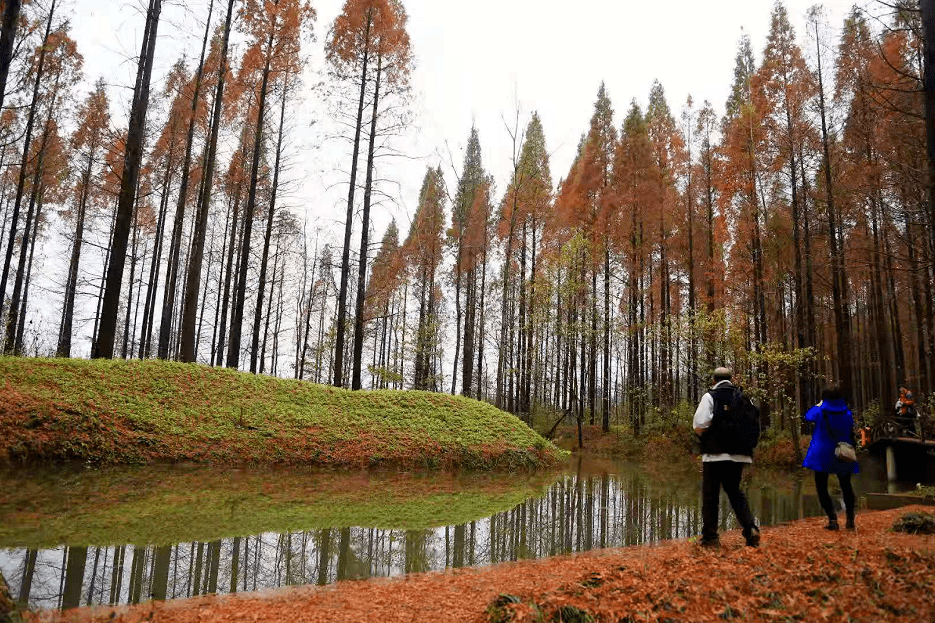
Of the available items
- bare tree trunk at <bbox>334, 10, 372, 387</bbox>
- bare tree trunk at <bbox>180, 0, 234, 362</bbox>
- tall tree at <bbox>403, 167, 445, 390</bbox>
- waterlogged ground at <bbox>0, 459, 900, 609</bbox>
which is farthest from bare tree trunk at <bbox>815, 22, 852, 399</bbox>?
bare tree trunk at <bbox>180, 0, 234, 362</bbox>

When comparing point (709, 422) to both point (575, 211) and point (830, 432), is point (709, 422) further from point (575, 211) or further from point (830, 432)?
point (575, 211)

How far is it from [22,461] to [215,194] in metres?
16.1

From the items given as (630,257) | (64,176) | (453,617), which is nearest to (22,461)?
(453,617)

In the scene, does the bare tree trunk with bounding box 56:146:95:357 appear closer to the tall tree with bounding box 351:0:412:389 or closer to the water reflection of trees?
the tall tree with bounding box 351:0:412:389

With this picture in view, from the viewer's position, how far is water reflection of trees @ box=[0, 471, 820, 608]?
396 cm

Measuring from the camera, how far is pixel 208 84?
53.7 feet

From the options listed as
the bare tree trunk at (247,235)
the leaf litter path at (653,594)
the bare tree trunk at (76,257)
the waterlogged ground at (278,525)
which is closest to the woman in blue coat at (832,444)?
the leaf litter path at (653,594)

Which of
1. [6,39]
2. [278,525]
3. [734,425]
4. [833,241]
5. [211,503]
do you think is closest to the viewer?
[734,425]

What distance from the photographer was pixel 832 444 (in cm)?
638

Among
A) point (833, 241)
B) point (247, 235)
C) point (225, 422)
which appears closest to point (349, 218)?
point (247, 235)

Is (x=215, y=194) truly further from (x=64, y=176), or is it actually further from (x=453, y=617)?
(x=453, y=617)

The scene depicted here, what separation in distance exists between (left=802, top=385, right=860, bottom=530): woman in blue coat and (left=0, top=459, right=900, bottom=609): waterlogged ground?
1.74 metres

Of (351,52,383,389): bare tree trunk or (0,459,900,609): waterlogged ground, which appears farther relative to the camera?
(351,52,383,389): bare tree trunk

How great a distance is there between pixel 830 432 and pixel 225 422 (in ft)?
35.4
